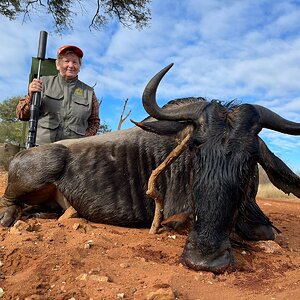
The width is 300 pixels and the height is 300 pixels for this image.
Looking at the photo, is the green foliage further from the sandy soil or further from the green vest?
the sandy soil

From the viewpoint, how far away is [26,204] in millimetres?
5188

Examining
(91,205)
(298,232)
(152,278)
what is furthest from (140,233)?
(298,232)

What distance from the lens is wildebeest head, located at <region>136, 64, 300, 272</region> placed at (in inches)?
123

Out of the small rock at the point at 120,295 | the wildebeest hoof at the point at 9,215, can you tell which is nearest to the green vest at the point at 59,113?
the wildebeest hoof at the point at 9,215

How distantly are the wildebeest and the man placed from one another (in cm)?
159

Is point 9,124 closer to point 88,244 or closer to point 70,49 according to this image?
point 70,49

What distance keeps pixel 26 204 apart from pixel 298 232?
364 centimetres

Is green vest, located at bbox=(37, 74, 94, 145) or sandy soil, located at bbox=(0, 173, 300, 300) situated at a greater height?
green vest, located at bbox=(37, 74, 94, 145)

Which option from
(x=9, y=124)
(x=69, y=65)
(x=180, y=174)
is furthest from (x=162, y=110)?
(x=9, y=124)

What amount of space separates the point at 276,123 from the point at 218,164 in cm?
94

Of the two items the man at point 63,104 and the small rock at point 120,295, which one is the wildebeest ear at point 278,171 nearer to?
the small rock at point 120,295

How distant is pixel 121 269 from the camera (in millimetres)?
2979

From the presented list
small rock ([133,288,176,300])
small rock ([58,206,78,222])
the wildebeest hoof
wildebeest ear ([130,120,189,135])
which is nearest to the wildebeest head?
wildebeest ear ([130,120,189,135])

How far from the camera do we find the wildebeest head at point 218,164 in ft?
10.3
